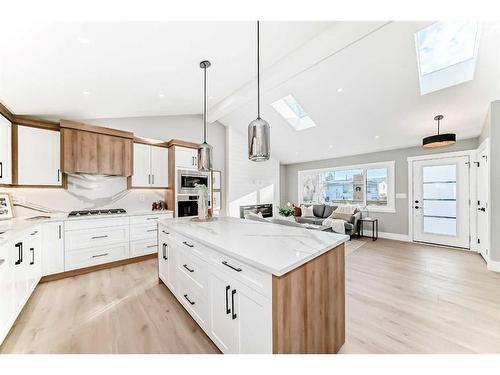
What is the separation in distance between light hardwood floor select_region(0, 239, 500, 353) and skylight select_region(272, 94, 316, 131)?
3424 mm

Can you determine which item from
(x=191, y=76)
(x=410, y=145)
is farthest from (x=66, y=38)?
(x=410, y=145)

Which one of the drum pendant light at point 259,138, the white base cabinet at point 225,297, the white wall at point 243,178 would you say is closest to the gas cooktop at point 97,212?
the white base cabinet at point 225,297

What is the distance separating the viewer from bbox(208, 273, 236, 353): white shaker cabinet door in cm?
131

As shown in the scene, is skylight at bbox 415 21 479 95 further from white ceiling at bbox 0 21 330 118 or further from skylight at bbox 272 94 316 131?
skylight at bbox 272 94 316 131

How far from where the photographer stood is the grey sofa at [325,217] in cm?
507

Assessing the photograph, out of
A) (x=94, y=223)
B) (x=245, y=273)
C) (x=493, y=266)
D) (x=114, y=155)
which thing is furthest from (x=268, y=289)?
(x=493, y=266)

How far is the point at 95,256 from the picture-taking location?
3131mm

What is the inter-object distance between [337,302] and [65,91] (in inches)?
147

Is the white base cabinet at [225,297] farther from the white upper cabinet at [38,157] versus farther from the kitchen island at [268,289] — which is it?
the white upper cabinet at [38,157]

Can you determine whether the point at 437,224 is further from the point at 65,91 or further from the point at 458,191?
the point at 65,91

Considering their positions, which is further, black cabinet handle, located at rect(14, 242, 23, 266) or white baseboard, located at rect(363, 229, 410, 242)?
white baseboard, located at rect(363, 229, 410, 242)

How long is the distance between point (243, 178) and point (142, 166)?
2.81 meters

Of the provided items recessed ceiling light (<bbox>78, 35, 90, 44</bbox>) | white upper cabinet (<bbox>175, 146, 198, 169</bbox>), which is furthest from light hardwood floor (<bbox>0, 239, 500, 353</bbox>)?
recessed ceiling light (<bbox>78, 35, 90, 44</bbox>)
